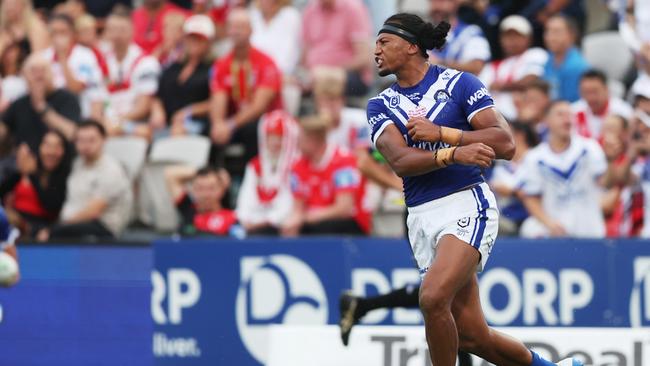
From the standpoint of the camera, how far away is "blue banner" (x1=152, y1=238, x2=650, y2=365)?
1049 cm

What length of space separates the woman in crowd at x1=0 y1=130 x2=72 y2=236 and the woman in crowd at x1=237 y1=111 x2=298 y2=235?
1844 millimetres

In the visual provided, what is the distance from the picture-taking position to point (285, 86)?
13875 millimetres

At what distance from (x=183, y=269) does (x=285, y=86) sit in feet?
10.5

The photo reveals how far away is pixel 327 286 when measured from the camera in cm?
1093

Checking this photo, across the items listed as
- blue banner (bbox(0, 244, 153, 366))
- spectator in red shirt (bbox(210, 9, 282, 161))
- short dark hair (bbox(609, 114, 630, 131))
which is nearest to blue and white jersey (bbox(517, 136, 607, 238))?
short dark hair (bbox(609, 114, 630, 131))

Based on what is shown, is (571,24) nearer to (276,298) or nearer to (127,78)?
(276,298)

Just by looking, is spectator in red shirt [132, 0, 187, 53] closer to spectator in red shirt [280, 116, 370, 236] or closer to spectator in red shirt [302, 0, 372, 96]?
spectator in red shirt [302, 0, 372, 96]

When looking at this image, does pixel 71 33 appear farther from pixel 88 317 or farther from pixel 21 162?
pixel 88 317

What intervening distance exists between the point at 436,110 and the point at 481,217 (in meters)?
0.63

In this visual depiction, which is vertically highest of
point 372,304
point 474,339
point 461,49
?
point 461,49

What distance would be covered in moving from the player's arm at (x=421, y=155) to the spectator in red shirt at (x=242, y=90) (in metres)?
5.89

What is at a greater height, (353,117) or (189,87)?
Result: (189,87)

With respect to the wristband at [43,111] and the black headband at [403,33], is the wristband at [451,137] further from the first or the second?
the wristband at [43,111]

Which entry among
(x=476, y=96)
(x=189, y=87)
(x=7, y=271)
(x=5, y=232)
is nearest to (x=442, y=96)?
(x=476, y=96)
